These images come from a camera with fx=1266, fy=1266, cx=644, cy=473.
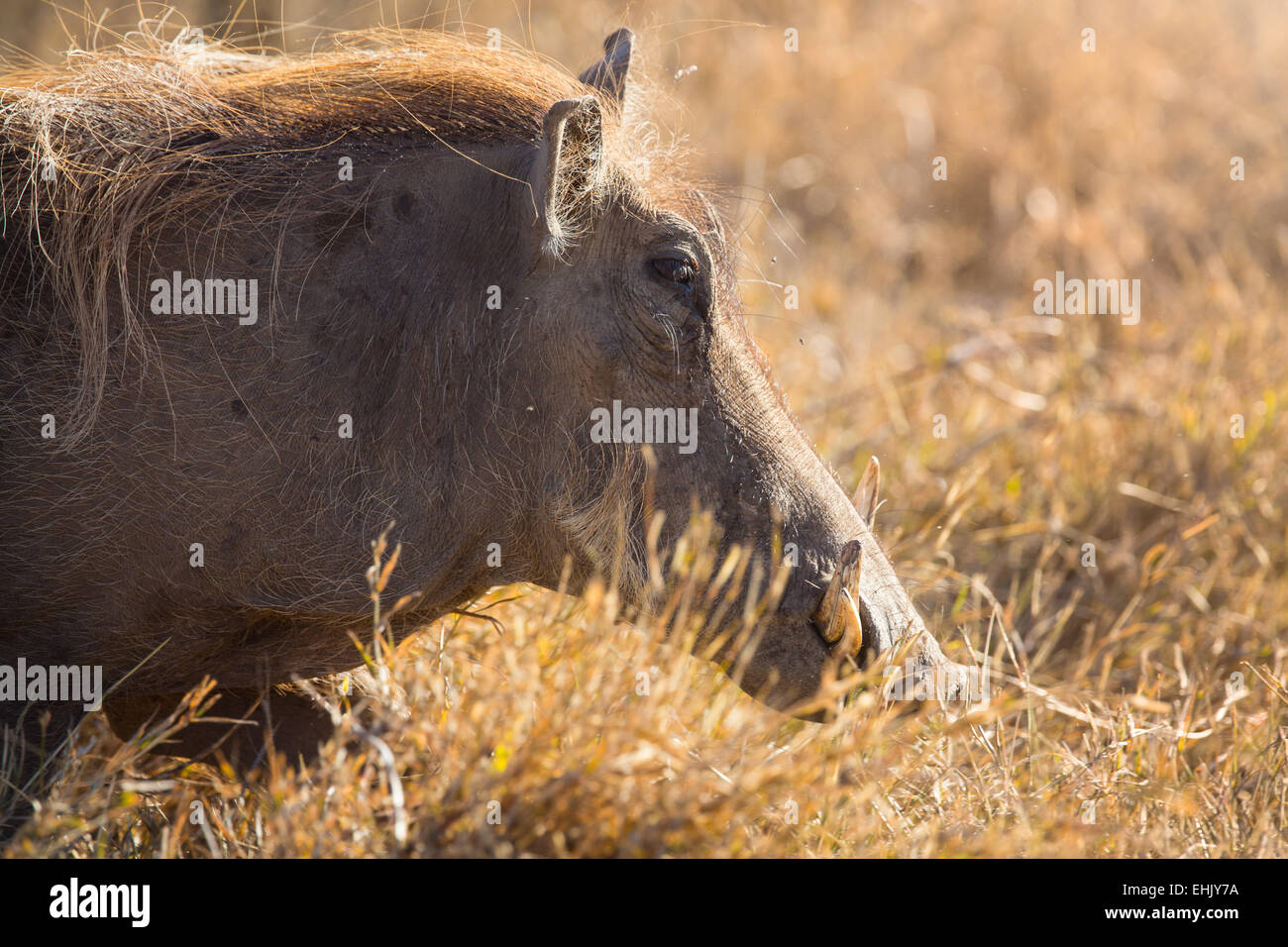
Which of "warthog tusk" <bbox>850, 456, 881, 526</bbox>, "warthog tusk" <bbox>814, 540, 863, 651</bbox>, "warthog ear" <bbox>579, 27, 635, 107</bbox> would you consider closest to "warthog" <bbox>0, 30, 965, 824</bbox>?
"warthog tusk" <bbox>814, 540, 863, 651</bbox>

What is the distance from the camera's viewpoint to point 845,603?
2414mm

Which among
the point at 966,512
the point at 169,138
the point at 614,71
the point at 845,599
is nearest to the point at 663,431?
the point at 845,599

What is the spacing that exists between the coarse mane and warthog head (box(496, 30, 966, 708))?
0.18 m

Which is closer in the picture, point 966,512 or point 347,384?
point 347,384

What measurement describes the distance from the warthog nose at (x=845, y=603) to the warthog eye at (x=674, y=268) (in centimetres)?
62

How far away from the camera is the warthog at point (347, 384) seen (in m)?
2.41

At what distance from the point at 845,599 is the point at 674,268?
2.41 ft

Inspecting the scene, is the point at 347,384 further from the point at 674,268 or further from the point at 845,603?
the point at 845,603

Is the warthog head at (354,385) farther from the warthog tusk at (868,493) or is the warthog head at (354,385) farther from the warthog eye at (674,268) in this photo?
the warthog tusk at (868,493)

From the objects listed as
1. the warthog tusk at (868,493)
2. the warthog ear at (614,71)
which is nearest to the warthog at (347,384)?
the warthog tusk at (868,493)

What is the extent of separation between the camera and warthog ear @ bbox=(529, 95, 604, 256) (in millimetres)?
2332

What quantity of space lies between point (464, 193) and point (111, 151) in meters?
0.70
